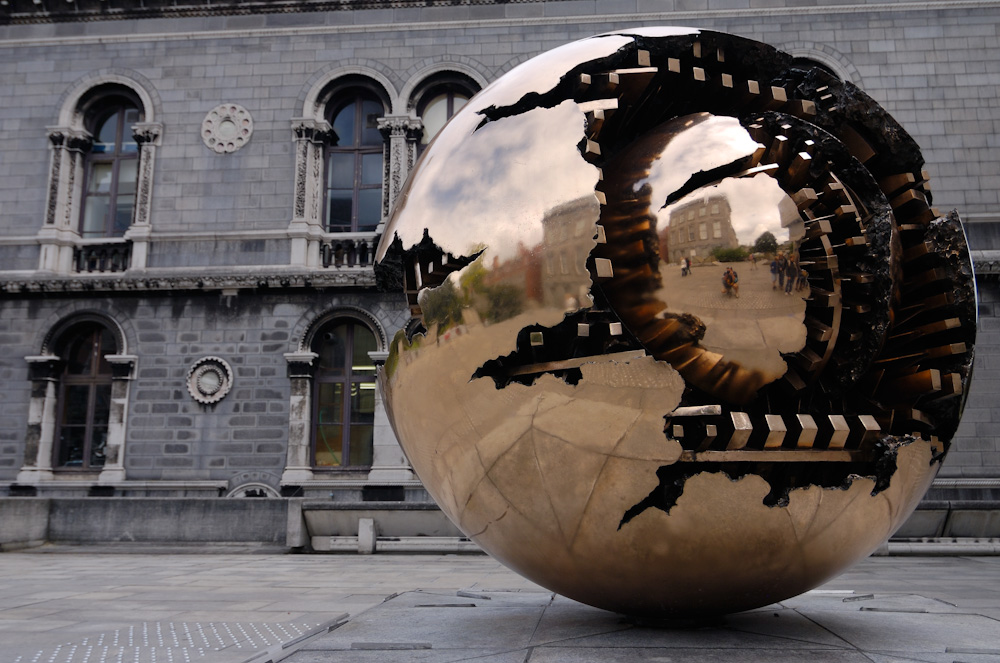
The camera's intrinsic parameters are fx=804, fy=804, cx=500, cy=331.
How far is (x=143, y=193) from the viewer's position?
53.2 ft

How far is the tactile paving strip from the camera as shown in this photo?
339 cm

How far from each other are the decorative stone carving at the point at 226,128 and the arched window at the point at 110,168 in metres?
1.81

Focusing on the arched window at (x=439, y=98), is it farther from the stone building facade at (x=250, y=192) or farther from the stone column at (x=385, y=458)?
the stone column at (x=385, y=458)

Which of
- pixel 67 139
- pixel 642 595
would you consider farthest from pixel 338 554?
pixel 67 139

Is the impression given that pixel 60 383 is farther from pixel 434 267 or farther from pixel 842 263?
pixel 842 263

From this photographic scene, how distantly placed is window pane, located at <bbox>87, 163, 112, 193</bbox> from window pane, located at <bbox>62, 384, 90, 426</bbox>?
13.8 ft

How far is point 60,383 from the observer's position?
16125 mm

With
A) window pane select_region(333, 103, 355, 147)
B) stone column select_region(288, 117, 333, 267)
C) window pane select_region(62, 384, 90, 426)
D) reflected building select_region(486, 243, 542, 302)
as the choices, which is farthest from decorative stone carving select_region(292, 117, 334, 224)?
reflected building select_region(486, 243, 542, 302)

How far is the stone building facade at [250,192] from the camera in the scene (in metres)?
15.3

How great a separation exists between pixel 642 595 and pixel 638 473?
55cm

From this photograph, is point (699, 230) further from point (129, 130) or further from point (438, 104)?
point (129, 130)

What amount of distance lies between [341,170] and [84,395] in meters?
6.89

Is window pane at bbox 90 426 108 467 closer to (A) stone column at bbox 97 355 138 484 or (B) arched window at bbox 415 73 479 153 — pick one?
(A) stone column at bbox 97 355 138 484

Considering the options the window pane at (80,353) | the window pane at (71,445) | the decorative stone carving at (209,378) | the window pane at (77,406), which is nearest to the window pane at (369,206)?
the decorative stone carving at (209,378)
